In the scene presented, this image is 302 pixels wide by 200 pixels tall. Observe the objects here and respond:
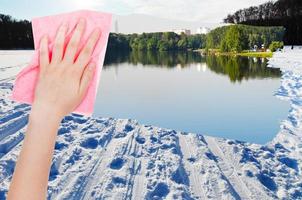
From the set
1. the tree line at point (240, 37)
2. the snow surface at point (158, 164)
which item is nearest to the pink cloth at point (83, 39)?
the snow surface at point (158, 164)

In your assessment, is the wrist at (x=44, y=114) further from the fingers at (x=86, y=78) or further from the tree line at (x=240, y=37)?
the tree line at (x=240, y=37)

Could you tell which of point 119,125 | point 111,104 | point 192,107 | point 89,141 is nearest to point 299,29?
point 192,107

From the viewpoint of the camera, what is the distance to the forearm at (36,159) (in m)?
0.43

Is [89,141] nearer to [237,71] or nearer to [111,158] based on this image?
[111,158]

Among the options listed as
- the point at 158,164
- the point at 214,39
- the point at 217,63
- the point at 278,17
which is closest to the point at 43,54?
the point at 158,164

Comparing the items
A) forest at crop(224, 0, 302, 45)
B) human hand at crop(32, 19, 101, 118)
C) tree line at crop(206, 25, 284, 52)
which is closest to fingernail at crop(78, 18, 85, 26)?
human hand at crop(32, 19, 101, 118)

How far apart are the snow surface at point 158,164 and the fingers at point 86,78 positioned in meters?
2.39

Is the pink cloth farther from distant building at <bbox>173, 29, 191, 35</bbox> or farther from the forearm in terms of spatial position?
distant building at <bbox>173, 29, 191, 35</bbox>

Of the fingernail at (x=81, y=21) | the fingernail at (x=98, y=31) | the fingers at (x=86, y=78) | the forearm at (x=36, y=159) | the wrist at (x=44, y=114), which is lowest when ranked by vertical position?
the forearm at (x=36, y=159)

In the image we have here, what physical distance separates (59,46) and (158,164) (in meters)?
3.01

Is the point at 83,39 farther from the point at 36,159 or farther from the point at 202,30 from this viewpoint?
the point at 202,30

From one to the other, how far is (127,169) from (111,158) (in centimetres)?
34

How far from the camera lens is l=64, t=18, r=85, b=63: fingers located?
0.50 meters

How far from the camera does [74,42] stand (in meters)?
0.50
